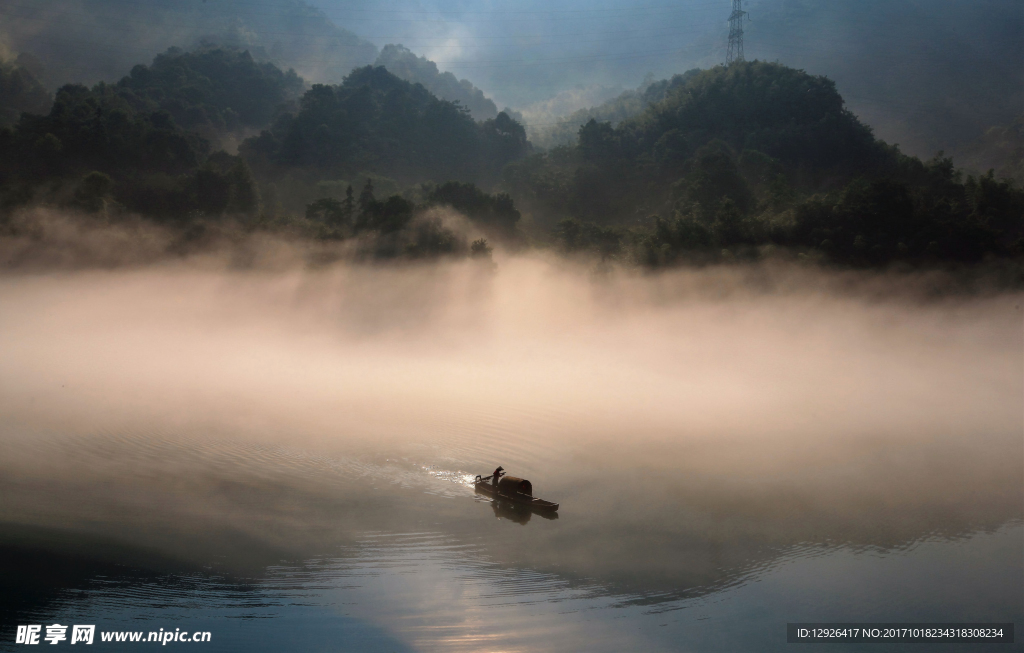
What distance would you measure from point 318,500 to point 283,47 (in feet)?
590

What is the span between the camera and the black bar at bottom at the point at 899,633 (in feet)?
42.9

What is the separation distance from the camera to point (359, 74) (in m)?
110

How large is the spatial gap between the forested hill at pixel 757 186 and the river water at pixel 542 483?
3.47m

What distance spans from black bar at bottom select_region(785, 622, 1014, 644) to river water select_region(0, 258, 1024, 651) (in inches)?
12.5

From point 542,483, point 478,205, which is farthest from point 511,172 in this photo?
point 542,483

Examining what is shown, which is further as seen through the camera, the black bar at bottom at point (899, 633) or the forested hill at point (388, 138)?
the forested hill at point (388, 138)

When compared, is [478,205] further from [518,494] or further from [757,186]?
[518,494]

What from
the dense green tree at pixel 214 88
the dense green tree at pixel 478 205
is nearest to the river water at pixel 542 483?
the dense green tree at pixel 478 205

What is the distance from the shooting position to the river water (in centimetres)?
1366

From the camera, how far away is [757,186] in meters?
67.9

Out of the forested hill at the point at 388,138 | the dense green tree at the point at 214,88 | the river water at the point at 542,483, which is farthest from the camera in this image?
the dense green tree at the point at 214,88

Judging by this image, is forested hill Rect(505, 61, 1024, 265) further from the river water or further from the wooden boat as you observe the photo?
the wooden boat

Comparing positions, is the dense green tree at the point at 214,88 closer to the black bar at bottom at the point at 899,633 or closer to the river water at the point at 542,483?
the river water at the point at 542,483

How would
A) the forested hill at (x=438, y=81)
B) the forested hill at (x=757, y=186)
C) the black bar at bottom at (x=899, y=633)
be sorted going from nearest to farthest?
the black bar at bottom at (x=899, y=633) → the forested hill at (x=757, y=186) → the forested hill at (x=438, y=81)
